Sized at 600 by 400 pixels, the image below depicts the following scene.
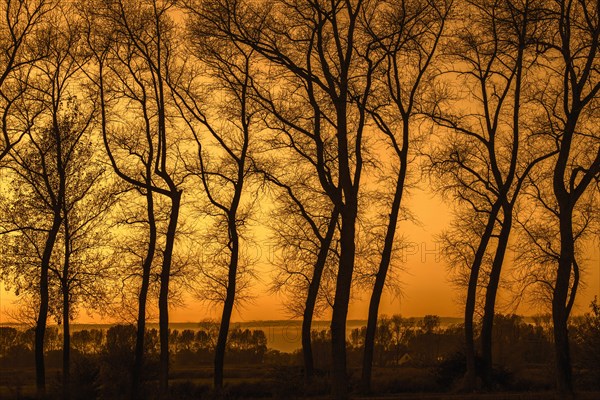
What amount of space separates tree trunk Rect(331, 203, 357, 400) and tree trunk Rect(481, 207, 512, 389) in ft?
38.8

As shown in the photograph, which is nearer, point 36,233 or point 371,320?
point 371,320

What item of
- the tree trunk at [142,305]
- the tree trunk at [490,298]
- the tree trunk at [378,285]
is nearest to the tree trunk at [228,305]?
the tree trunk at [142,305]

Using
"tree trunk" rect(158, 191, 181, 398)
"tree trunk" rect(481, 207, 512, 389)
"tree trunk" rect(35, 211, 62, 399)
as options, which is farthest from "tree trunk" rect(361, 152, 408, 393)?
"tree trunk" rect(35, 211, 62, 399)

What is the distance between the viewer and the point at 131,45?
3762 cm

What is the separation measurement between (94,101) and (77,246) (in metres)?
6.54

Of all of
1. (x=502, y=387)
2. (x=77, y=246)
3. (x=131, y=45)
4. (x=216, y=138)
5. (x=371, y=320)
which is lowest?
(x=502, y=387)

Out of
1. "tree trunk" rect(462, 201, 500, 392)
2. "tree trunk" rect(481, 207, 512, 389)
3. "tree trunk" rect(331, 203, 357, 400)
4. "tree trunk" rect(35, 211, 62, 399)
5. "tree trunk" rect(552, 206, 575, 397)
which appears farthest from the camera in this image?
"tree trunk" rect(35, 211, 62, 399)

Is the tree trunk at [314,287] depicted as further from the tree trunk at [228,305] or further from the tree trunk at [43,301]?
the tree trunk at [43,301]

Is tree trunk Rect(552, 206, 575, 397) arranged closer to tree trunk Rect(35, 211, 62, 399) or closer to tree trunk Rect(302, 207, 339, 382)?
tree trunk Rect(302, 207, 339, 382)

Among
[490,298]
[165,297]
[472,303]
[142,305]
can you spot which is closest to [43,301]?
[142,305]

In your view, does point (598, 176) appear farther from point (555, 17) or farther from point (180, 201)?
point (180, 201)

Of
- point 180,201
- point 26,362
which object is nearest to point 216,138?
point 180,201

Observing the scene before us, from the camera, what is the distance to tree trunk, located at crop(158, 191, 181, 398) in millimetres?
35094

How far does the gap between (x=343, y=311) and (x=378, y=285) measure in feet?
30.8
